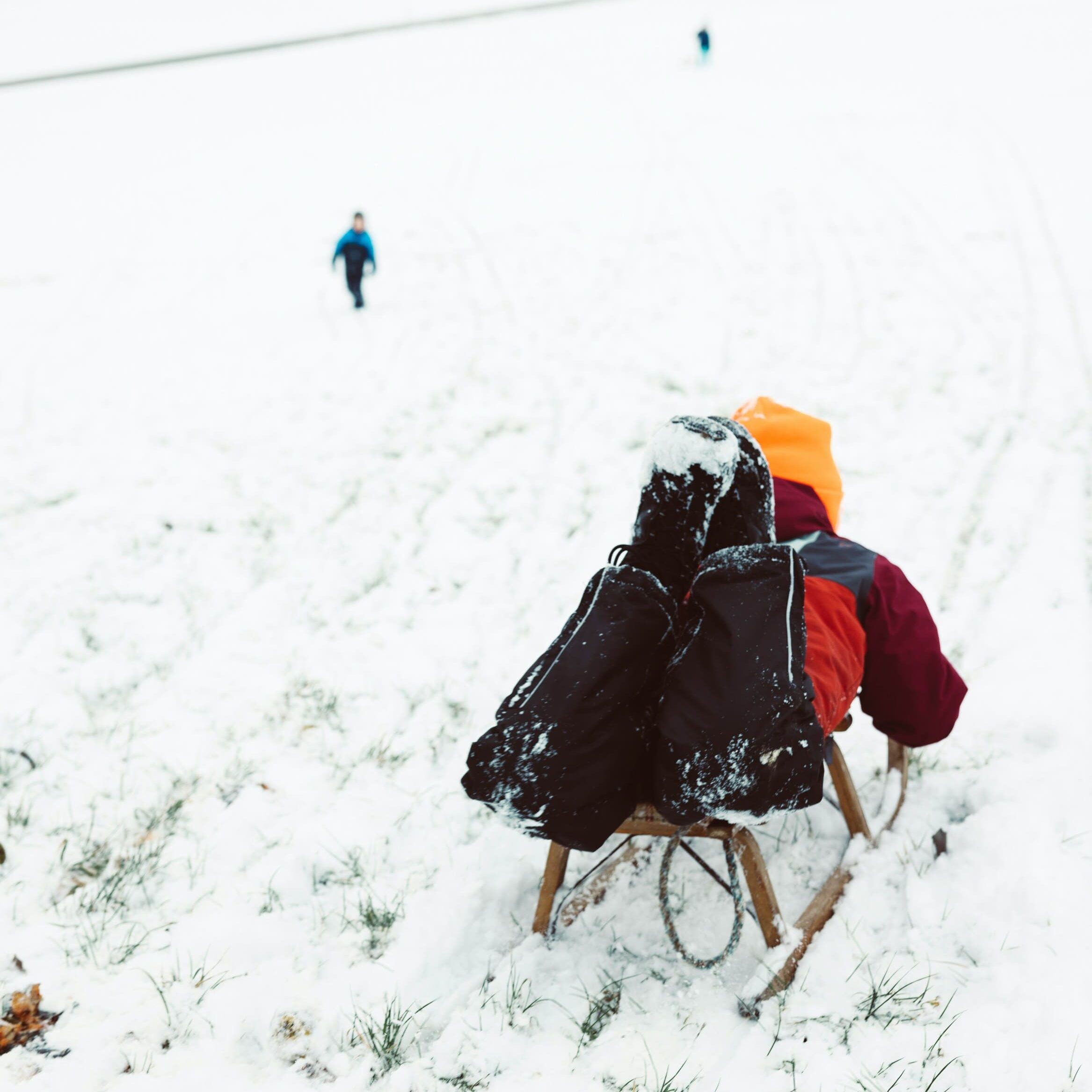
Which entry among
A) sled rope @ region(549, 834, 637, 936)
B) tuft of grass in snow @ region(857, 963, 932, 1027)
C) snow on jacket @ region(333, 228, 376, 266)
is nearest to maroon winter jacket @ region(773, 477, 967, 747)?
tuft of grass in snow @ region(857, 963, 932, 1027)

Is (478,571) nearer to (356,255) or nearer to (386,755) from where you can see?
(386,755)

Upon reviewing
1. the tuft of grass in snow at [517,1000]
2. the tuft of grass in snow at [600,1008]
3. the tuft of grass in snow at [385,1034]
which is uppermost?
the tuft of grass in snow at [385,1034]

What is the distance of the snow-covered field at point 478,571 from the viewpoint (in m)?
1.90

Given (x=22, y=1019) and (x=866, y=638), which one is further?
(x=866, y=638)

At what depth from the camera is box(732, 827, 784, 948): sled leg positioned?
194 centimetres

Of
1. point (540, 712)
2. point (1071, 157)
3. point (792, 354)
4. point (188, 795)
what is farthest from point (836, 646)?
point (1071, 157)

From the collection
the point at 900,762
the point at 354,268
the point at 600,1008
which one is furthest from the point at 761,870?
the point at 354,268

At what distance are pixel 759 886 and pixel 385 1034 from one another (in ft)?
3.03

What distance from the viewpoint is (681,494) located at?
2.00 meters

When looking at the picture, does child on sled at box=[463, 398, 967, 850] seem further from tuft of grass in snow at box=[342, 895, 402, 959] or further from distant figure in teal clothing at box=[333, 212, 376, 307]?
distant figure in teal clothing at box=[333, 212, 376, 307]

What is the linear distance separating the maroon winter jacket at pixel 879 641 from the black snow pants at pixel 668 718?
28 cm

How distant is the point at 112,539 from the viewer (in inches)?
165

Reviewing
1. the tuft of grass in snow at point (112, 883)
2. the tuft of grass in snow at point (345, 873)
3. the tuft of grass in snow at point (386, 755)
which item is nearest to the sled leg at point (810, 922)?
the tuft of grass in snow at point (345, 873)

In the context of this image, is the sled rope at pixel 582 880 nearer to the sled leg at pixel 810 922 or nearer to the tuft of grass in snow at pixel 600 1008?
the tuft of grass in snow at pixel 600 1008
